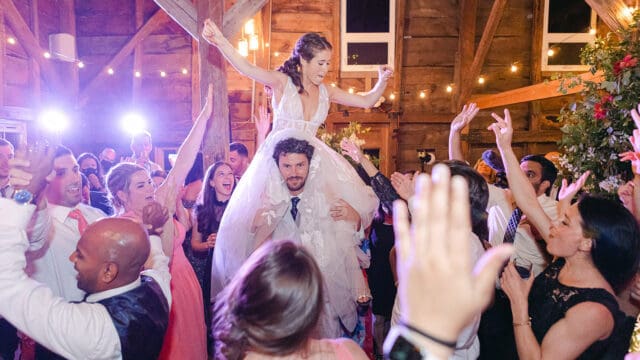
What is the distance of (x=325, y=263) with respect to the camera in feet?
8.16

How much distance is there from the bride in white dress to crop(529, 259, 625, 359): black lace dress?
1060mm

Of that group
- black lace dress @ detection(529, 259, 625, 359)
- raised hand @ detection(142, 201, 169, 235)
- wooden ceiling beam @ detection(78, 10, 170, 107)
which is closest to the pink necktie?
raised hand @ detection(142, 201, 169, 235)

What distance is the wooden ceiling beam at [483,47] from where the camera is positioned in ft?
24.3

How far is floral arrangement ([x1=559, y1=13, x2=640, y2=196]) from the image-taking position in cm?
265

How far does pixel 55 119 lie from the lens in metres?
8.03

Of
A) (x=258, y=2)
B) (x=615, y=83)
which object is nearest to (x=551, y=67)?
(x=615, y=83)

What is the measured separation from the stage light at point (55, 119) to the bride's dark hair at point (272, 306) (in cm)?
786

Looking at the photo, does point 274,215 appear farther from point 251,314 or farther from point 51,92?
point 51,92

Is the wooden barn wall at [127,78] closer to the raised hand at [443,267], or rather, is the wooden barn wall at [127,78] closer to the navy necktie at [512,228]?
the navy necktie at [512,228]

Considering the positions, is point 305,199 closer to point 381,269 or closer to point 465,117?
point 381,269

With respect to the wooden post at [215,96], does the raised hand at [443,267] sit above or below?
below

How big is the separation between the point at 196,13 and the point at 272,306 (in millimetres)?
3074

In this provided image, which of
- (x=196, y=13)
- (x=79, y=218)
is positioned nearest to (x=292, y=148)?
(x=79, y=218)

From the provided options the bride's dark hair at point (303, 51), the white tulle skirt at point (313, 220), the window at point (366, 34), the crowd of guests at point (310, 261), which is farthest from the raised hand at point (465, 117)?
the window at point (366, 34)
